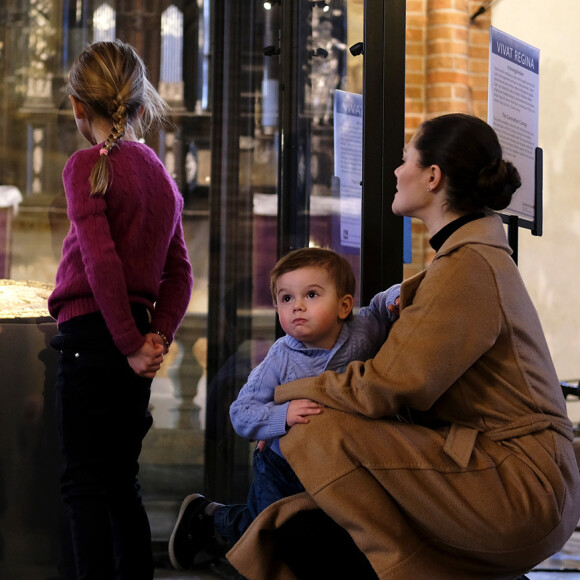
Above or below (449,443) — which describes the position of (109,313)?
above

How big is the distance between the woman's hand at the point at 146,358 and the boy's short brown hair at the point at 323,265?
301 millimetres

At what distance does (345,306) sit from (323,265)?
100mm

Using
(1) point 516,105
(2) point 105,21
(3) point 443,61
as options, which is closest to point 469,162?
(1) point 516,105

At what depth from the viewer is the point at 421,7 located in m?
4.11

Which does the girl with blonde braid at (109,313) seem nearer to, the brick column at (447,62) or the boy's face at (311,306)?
the boy's face at (311,306)

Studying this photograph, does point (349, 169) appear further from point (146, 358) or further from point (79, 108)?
point (146, 358)

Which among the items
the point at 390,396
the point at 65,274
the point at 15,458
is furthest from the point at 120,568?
the point at 390,396

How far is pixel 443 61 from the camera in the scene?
4.08 meters

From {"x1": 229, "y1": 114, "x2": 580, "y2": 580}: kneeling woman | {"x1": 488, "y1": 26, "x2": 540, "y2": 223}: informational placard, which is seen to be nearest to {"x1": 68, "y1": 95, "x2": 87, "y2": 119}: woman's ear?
{"x1": 229, "y1": 114, "x2": 580, "y2": 580}: kneeling woman

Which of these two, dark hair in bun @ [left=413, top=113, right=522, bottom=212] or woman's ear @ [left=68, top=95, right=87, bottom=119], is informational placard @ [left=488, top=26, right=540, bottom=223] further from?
woman's ear @ [left=68, top=95, right=87, bottom=119]

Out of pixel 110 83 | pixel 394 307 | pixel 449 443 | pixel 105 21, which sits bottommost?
pixel 449 443

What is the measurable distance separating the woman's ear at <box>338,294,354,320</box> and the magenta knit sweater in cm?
44

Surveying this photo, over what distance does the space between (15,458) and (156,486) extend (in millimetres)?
490

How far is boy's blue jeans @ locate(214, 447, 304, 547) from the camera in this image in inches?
70.6
